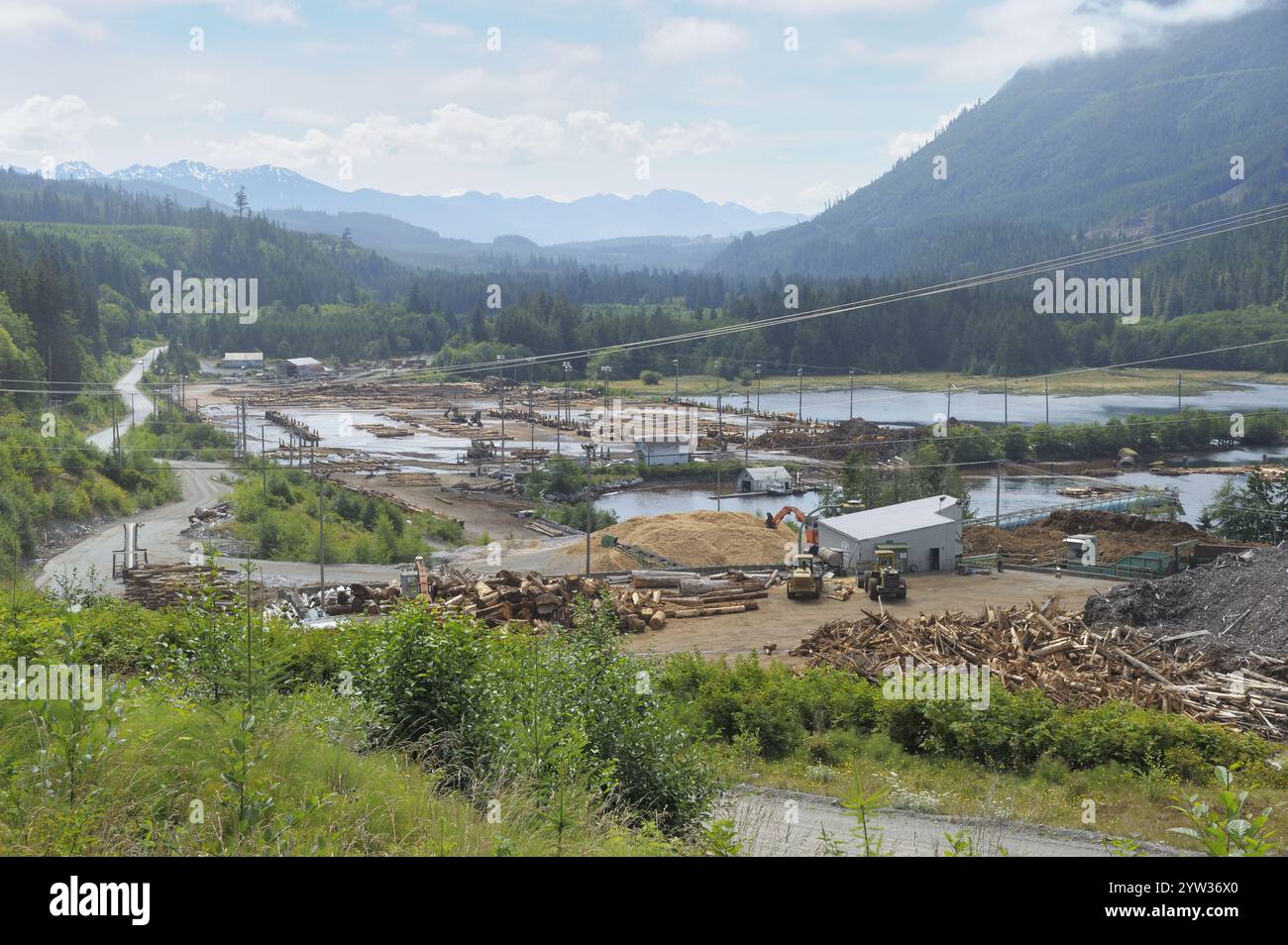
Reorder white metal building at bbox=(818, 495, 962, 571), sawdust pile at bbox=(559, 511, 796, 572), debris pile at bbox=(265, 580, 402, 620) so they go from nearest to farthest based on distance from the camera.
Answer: debris pile at bbox=(265, 580, 402, 620) < white metal building at bbox=(818, 495, 962, 571) < sawdust pile at bbox=(559, 511, 796, 572)

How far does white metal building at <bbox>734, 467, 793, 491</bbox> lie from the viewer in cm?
4981

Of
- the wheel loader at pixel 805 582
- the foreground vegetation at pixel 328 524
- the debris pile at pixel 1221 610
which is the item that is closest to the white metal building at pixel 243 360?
the foreground vegetation at pixel 328 524

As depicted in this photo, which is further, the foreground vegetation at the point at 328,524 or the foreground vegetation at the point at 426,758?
the foreground vegetation at the point at 328,524

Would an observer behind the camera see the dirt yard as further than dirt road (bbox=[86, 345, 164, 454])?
No

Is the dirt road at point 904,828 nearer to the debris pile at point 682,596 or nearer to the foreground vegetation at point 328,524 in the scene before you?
the debris pile at point 682,596

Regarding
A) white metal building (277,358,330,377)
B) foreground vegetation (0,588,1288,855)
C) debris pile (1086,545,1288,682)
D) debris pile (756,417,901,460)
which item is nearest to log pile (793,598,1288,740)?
debris pile (1086,545,1288,682)

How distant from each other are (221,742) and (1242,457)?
6548cm

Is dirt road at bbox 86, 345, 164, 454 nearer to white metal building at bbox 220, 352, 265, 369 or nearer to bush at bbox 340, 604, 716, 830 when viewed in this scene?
white metal building at bbox 220, 352, 265, 369

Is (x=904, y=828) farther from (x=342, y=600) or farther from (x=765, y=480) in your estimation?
(x=765, y=480)

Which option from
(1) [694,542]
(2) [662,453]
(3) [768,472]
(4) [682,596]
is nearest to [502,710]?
(4) [682,596]

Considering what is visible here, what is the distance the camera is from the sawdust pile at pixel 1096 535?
29.7 meters

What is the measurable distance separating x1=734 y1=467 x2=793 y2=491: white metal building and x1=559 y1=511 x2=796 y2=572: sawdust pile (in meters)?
17.0

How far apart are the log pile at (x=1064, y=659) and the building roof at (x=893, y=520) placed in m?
7.34
